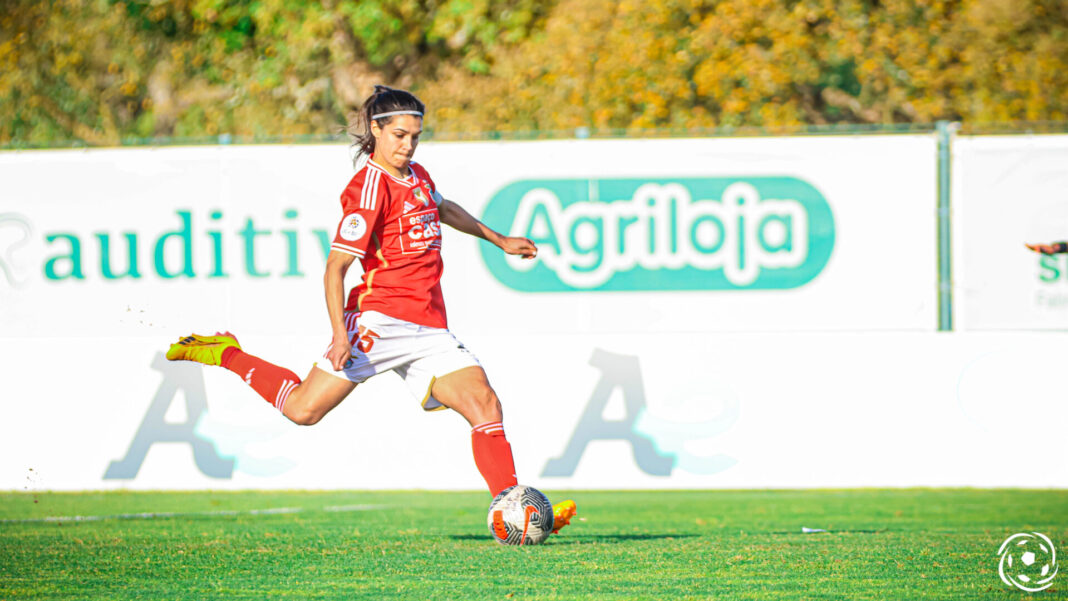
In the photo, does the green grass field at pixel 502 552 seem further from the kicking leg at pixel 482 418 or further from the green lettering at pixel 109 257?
the green lettering at pixel 109 257

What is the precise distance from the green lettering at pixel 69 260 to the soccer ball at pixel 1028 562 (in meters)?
9.32

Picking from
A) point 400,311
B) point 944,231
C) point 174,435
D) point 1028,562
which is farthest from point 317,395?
point 944,231

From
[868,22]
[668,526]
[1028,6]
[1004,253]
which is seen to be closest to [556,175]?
[1004,253]

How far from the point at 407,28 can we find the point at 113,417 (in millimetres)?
15634

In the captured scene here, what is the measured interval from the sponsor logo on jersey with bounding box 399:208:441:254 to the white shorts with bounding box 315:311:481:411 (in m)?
0.34

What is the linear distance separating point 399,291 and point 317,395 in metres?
0.61

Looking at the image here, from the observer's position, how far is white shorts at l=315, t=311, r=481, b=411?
20.0ft

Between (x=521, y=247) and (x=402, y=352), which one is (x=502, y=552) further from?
(x=521, y=247)

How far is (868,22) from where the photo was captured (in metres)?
21.2

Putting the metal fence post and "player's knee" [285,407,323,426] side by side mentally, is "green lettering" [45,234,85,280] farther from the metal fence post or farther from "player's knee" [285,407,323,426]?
the metal fence post

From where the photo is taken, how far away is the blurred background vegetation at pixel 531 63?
20.3 m

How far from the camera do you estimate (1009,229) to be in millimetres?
12633

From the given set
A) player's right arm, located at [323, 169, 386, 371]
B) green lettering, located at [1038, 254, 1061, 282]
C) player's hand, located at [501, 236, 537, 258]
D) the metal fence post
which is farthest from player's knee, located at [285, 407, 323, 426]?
green lettering, located at [1038, 254, 1061, 282]

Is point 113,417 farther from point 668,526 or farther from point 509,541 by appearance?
point 509,541
